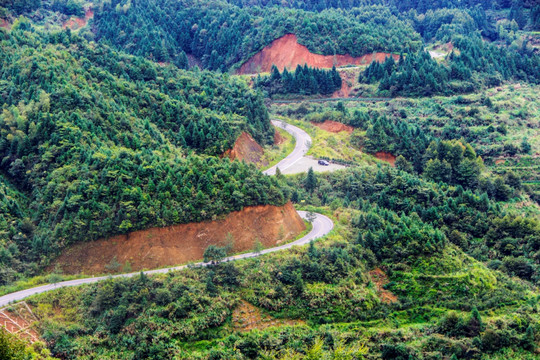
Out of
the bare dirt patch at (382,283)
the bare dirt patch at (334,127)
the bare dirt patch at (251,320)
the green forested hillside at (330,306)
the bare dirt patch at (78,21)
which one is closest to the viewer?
the green forested hillside at (330,306)

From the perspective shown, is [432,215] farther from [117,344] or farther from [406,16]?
[406,16]

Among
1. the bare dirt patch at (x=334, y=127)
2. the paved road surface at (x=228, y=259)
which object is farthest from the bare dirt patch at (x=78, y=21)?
the paved road surface at (x=228, y=259)

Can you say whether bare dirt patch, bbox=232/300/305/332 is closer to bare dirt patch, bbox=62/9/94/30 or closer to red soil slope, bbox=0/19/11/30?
red soil slope, bbox=0/19/11/30

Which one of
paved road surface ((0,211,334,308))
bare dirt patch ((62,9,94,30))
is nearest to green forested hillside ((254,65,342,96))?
bare dirt patch ((62,9,94,30))

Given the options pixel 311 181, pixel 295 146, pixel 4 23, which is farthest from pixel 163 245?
pixel 4 23

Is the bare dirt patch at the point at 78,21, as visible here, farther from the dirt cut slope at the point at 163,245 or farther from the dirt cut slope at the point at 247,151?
the dirt cut slope at the point at 163,245

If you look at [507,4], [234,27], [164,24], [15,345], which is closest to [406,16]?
[507,4]
